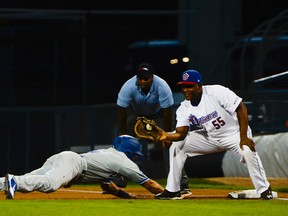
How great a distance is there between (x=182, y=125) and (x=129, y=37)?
2017 cm

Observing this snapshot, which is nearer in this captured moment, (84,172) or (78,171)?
(78,171)

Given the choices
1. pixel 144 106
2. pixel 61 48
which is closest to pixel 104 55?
pixel 61 48

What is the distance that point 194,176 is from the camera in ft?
58.2

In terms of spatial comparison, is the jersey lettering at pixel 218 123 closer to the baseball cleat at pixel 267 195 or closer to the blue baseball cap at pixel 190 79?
the blue baseball cap at pixel 190 79

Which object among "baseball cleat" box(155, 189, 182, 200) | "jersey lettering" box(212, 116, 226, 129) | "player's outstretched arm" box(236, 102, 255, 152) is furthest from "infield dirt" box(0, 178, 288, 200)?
"player's outstretched arm" box(236, 102, 255, 152)

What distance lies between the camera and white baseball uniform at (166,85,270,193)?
11508mm

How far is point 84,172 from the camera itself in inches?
461

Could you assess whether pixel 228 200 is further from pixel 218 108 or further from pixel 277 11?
pixel 277 11

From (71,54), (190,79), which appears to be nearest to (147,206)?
(190,79)

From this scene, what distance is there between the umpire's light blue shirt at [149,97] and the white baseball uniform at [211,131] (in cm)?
138

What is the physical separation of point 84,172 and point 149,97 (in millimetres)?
1996

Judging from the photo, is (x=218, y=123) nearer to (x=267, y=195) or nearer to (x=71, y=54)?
(x=267, y=195)

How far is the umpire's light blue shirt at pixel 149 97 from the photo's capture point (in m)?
13.3

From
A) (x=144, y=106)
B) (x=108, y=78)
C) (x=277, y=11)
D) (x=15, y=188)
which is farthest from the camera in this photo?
(x=277, y=11)
